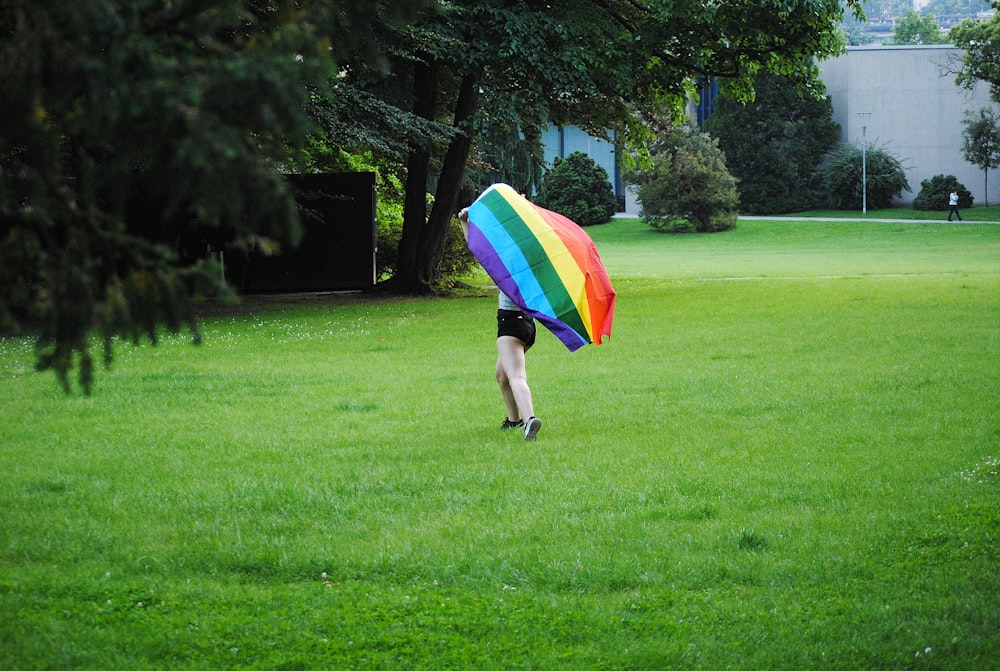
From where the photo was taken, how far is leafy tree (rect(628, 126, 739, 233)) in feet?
205

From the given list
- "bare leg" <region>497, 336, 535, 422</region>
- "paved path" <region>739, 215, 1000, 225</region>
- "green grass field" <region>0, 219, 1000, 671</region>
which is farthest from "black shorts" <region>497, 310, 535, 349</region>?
"paved path" <region>739, 215, 1000, 225</region>

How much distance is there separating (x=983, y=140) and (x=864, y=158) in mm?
6960

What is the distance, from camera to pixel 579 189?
6931 centimetres

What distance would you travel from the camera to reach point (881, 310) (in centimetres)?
2008

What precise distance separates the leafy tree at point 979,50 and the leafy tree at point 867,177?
6936 mm

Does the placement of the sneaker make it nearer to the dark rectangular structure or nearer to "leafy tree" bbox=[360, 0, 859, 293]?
"leafy tree" bbox=[360, 0, 859, 293]

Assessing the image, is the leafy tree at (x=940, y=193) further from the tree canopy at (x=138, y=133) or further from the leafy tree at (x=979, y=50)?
the tree canopy at (x=138, y=133)

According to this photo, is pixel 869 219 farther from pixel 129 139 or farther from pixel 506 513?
pixel 129 139

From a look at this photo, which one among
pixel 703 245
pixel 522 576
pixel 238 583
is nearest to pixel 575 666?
pixel 522 576

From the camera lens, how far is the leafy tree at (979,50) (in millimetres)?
60062

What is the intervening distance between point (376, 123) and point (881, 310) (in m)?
9.89

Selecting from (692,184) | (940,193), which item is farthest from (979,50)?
(692,184)

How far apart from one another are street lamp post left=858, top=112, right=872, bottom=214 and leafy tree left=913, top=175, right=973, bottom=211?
3.08 metres

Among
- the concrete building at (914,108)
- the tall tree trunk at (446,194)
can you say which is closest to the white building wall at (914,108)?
the concrete building at (914,108)
